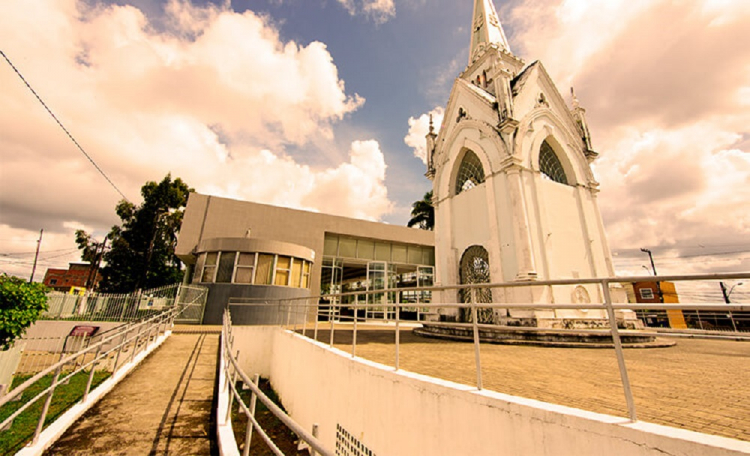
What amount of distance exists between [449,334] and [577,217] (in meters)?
7.03

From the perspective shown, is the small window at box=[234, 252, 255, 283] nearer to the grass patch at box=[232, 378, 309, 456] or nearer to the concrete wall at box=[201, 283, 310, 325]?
the concrete wall at box=[201, 283, 310, 325]

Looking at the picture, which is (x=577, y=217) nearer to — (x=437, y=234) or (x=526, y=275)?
(x=526, y=275)

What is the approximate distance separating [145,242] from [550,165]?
111ft

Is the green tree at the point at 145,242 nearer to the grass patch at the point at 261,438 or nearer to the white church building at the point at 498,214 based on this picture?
the white church building at the point at 498,214

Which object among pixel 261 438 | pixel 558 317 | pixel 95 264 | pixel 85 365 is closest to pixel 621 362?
pixel 85 365

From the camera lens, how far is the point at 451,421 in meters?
3.12

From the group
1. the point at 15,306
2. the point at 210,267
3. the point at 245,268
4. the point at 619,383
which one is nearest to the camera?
the point at 619,383

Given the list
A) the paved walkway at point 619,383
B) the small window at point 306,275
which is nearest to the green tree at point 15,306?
the paved walkway at point 619,383

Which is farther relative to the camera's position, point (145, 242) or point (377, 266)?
point (145, 242)

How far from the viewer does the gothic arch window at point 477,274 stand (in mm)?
10953

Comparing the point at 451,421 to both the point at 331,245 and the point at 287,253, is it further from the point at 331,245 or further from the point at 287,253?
the point at 331,245

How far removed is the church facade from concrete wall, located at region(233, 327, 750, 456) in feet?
20.8

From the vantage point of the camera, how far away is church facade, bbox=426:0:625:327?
10.0m

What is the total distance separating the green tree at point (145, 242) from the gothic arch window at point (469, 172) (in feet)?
94.8
